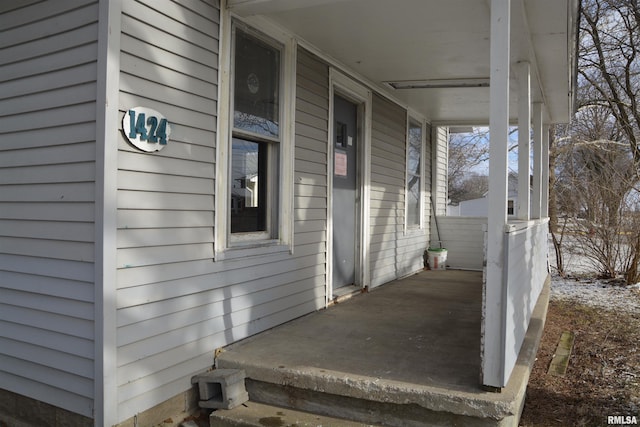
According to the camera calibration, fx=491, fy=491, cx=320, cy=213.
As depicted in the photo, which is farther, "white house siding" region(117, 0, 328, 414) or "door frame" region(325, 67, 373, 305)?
"door frame" region(325, 67, 373, 305)

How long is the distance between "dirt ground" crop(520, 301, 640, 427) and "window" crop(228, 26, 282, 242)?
235 cm

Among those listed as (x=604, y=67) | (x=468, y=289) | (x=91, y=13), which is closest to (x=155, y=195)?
(x=91, y=13)

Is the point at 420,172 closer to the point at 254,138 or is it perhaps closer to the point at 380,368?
the point at 254,138

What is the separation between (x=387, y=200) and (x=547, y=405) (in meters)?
3.64

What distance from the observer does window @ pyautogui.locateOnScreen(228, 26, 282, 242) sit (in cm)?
360

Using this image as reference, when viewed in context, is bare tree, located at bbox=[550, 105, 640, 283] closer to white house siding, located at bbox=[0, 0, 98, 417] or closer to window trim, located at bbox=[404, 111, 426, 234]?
window trim, located at bbox=[404, 111, 426, 234]

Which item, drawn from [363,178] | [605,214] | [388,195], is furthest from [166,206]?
[605,214]

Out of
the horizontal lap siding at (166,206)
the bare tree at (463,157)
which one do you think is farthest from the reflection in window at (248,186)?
the bare tree at (463,157)

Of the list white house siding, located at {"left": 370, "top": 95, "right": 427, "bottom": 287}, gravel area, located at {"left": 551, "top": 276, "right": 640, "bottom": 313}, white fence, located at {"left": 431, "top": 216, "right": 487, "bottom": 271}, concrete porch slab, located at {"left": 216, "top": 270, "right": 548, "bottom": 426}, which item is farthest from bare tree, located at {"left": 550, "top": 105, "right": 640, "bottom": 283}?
concrete porch slab, located at {"left": 216, "top": 270, "right": 548, "bottom": 426}

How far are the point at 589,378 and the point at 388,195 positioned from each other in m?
3.39

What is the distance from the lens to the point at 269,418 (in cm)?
284

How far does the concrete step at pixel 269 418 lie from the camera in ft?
9.10

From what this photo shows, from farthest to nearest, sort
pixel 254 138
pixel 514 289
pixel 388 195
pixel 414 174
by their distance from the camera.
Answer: pixel 414 174, pixel 388 195, pixel 254 138, pixel 514 289

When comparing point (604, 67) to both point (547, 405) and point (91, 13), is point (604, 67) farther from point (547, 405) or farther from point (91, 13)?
point (91, 13)
